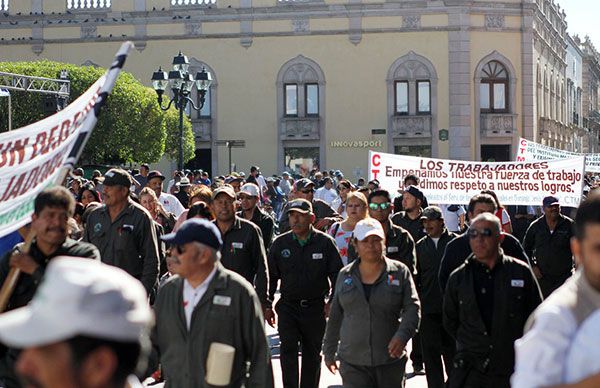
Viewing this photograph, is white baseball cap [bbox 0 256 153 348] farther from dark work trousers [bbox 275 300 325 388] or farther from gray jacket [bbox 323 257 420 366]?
dark work trousers [bbox 275 300 325 388]

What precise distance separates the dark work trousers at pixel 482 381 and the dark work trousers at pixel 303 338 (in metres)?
2.54

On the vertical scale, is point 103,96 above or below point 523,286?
above

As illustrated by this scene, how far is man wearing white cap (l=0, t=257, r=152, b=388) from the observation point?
2613 mm

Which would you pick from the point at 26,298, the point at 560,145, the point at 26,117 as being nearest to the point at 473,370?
the point at 26,298

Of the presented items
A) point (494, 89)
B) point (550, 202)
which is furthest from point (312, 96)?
point (550, 202)

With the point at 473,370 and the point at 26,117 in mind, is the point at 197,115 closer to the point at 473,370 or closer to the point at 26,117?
the point at 26,117

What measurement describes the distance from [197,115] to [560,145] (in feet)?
81.0

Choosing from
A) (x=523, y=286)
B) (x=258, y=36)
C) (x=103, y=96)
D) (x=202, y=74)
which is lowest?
(x=523, y=286)

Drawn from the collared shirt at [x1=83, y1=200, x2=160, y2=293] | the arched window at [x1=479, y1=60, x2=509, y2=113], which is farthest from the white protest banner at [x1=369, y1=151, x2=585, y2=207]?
the arched window at [x1=479, y1=60, x2=509, y2=113]

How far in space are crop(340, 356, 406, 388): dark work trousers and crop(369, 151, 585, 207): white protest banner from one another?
8.27 m

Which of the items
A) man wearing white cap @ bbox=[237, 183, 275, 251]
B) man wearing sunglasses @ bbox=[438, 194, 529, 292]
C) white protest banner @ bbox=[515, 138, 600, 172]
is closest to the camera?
man wearing sunglasses @ bbox=[438, 194, 529, 292]

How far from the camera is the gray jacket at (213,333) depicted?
633 cm

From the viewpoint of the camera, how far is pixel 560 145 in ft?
209

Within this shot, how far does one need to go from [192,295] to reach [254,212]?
644 cm
